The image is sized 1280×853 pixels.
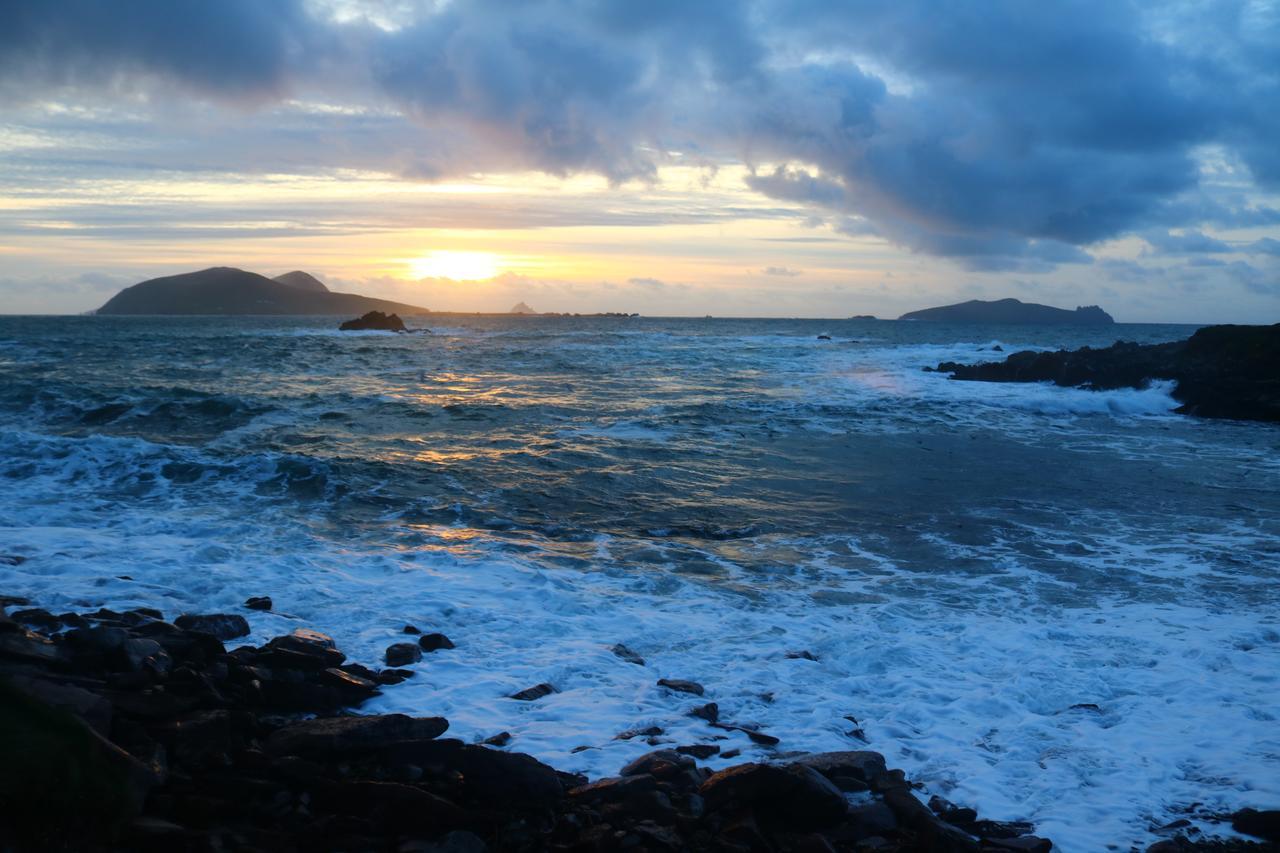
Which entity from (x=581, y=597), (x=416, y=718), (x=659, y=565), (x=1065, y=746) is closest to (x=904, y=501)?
(x=659, y=565)

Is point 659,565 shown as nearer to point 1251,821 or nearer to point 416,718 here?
point 416,718

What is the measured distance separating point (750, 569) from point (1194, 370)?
102 ft

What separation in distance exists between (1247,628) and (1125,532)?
3.99m

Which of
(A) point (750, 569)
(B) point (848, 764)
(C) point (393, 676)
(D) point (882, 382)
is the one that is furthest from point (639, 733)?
(D) point (882, 382)

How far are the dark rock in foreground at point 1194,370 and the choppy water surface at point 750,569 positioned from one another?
21.8 ft

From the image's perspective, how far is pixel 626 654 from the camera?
277 inches

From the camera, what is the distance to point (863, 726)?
229 inches

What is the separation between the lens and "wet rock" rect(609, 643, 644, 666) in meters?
6.91

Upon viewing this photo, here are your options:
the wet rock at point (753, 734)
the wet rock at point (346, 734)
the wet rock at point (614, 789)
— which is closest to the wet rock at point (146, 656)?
the wet rock at point (346, 734)

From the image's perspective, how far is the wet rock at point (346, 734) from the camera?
16.0 feet

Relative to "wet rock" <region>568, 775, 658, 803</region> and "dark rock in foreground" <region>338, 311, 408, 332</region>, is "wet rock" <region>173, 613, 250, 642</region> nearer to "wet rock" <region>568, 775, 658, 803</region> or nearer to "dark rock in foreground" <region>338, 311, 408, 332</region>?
"wet rock" <region>568, 775, 658, 803</region>

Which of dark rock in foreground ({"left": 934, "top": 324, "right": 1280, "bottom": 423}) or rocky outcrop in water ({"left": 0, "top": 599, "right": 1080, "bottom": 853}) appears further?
dark rock in foreground ({"left": 934, "top": 324, "right": 1280, "bottom": 423})

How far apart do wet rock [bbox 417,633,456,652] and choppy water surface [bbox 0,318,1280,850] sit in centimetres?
18

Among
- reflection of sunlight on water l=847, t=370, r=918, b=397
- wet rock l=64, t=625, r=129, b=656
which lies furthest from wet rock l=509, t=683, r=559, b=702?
reflection of sunlight on water l=847, t=370, r=918, b=397
